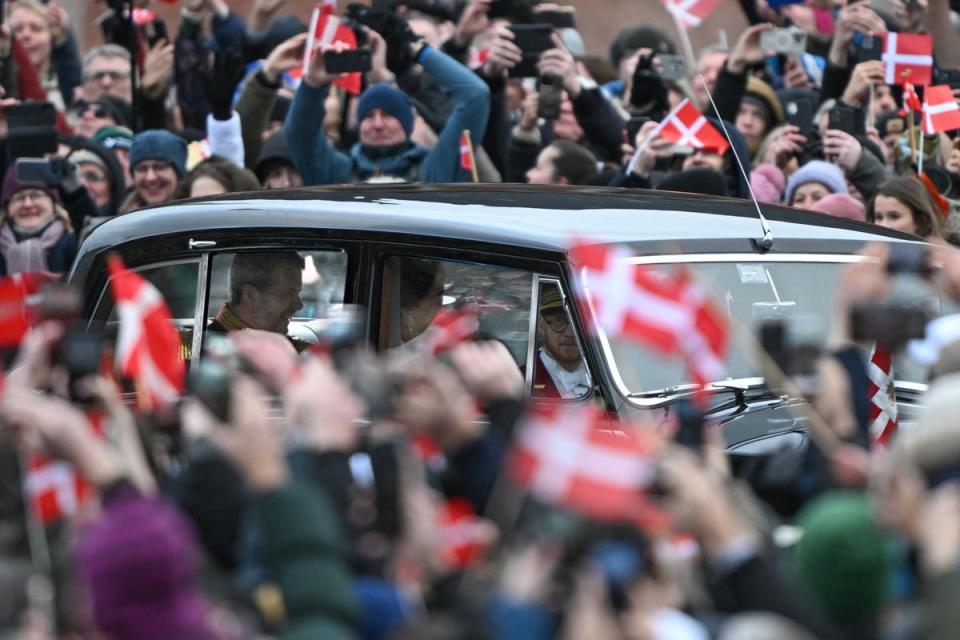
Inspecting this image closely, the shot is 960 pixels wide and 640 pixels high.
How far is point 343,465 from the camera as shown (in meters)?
3.54

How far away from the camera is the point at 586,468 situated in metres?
3.39

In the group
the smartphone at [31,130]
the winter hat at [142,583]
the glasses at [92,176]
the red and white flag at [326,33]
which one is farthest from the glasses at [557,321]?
the glasses at [92,176]

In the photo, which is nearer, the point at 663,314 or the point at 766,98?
the point at 663,314

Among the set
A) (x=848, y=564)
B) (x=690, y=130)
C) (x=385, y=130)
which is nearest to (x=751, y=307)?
(x=848, y=564)

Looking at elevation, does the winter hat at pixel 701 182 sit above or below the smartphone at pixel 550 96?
above

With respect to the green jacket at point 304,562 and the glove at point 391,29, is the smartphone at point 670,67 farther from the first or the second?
the green jacket at point 304,562

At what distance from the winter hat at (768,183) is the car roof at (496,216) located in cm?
244

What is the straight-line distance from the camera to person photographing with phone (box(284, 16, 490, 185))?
29.1 feet

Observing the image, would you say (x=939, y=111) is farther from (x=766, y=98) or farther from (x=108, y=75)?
(x=108, y=75)

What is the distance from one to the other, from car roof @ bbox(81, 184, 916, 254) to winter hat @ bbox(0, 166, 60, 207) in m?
2.36

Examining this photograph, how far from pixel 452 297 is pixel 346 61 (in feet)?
11.0

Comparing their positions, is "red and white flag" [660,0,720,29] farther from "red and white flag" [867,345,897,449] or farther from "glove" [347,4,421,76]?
"red and white flag" [867,345,897,449]

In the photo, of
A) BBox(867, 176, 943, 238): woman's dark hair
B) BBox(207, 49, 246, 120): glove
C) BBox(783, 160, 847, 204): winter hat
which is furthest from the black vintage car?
BBox(207, 49, 246, 120): glove

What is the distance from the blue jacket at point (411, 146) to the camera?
29.0 ft
